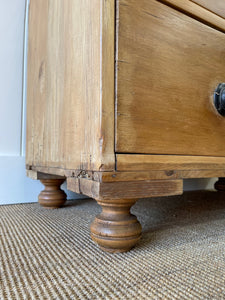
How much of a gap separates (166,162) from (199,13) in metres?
0.30

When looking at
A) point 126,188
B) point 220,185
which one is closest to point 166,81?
point 126,188

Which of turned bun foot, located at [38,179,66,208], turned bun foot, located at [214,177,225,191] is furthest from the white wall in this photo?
turned bun foot, located at [214,177,225,191]

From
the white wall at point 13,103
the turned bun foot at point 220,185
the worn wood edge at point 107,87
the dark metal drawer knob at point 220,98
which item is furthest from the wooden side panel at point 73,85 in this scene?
the turned bun foot at point 220,185

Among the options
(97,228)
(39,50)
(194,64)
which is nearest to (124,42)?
(194,64)

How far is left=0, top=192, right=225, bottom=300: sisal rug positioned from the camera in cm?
31

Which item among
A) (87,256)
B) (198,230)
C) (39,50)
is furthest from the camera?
(39,50)

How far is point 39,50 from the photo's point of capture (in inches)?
28.7

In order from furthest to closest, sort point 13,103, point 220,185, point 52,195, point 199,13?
point 220,185, point 13,103, point 52,195, point 199,13

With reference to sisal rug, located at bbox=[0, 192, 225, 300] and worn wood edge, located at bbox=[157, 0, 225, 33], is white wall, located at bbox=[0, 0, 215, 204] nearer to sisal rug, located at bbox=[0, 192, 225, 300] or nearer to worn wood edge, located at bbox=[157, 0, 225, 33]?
sisal rug, located at bbox=[0, 192, 225, 300]

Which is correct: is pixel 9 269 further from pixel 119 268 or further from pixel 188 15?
pixel 188 15

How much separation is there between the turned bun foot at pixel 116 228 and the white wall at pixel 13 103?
0.52 m

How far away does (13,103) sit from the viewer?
0.89 metres

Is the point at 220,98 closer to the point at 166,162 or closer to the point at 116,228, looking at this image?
the point at 166,162

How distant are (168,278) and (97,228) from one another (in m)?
0.13
